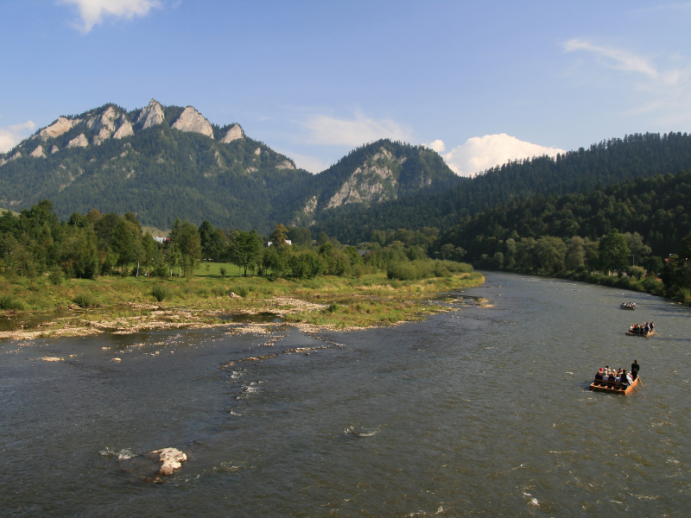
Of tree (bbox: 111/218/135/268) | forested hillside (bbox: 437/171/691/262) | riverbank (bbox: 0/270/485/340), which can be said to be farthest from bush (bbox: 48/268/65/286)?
forested hillside (bbox: 437/171/691/262)

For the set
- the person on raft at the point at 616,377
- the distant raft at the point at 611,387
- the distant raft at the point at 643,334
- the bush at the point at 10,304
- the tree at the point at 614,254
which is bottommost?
the bush at the point at 10,304

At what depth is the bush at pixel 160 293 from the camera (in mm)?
66000

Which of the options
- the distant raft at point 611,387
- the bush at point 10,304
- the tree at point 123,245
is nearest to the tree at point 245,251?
the tree at point 123,245

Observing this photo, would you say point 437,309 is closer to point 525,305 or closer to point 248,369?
point 525,305

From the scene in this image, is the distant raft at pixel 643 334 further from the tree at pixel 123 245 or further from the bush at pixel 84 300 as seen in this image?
the tree at pixel 123 245

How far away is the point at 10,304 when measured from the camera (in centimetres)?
5338

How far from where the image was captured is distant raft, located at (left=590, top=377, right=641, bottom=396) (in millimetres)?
27188

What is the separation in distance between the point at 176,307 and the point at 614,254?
116 meters

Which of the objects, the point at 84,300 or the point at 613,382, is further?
the point at 84,300

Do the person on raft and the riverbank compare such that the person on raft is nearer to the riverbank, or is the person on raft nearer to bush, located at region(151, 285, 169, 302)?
the riverbank

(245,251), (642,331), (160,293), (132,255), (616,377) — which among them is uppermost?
(245,251)

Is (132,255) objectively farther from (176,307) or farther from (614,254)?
(614,254)

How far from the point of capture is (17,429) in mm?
20406

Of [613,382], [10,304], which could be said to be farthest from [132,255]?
[613,382]
